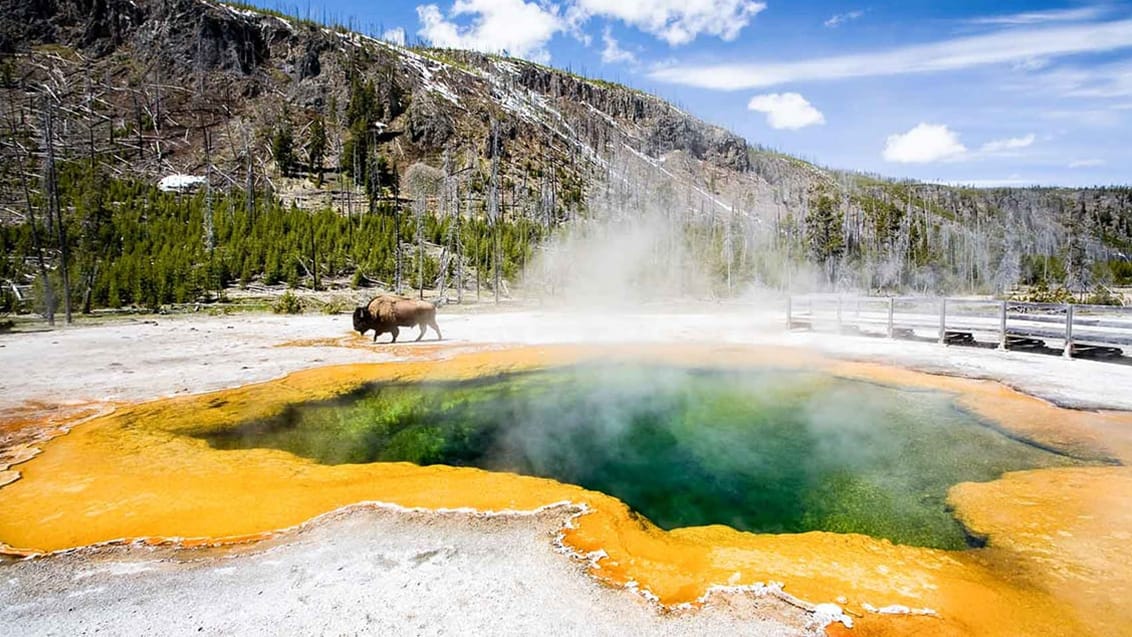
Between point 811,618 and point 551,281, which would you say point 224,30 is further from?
point 811,618

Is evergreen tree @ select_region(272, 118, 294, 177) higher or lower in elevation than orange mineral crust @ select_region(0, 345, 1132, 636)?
higher

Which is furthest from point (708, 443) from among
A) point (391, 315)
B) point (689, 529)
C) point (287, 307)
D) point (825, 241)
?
point (825, 241)

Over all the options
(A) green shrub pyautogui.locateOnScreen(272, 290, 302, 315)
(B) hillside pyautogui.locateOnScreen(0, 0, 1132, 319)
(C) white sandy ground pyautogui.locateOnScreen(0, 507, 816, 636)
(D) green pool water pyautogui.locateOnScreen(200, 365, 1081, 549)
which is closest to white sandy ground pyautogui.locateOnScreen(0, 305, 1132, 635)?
(C) white sandy ground pyautogui.locateOnScreen(0, 507, 816, 636)

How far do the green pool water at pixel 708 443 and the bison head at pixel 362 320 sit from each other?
5265 mm

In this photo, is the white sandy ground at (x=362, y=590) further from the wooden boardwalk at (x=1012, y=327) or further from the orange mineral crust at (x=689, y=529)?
the wooden boardwalk at (x=1012, y=327)

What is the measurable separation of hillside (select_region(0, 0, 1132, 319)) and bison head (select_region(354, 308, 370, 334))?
1126cm

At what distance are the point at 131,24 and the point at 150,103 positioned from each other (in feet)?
52.9

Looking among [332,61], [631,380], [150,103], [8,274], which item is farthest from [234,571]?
[332,61]

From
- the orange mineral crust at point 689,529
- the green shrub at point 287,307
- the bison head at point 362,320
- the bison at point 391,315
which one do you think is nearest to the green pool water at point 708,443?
the orange mineral crust at point 689,529

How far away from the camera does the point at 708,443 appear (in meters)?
7.77

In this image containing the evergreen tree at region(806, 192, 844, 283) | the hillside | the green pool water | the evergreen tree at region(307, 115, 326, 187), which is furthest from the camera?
the evergreen tree at region(307, 115, 326, 187)

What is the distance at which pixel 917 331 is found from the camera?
59.0 feet

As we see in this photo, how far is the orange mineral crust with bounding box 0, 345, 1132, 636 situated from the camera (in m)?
3.62

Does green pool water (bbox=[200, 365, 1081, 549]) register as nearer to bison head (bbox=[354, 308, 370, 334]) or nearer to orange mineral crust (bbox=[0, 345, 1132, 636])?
orange mineral crust (bbox=[0, 345, 1132, 636])
